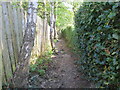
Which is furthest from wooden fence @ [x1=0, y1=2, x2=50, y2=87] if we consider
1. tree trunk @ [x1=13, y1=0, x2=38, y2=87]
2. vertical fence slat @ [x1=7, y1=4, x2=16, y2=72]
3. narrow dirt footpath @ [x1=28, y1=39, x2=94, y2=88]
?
narrow dirt footpath @ [x1=28, y1=39, x2=94, y2=88]

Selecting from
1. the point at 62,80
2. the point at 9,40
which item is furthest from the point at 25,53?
the point at 62,80

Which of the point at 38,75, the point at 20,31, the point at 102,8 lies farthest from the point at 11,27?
the point at 102,8

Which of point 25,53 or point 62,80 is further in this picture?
point 62,80

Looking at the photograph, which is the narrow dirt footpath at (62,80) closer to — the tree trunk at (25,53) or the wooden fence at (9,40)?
the tree trunk at (25,53)

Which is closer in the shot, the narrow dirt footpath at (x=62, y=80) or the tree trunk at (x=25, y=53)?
the tree trunk at (x=25, y=53)

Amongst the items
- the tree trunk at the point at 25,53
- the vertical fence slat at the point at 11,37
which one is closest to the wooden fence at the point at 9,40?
the vertical fence slat at the point at 11,37


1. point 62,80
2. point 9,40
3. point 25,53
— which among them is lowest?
point 62,80

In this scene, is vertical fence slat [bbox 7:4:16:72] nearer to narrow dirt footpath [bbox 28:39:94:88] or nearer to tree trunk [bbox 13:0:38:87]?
tree trunk [bbox 13:0:38:87]

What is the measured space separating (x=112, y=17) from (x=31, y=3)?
198 cm

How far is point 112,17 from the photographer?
1.33 m

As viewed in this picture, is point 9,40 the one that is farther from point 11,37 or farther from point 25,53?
point 25,53

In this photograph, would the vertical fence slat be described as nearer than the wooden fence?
No

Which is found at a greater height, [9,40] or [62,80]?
[9,40]

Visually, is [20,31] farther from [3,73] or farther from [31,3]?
[3,73]
